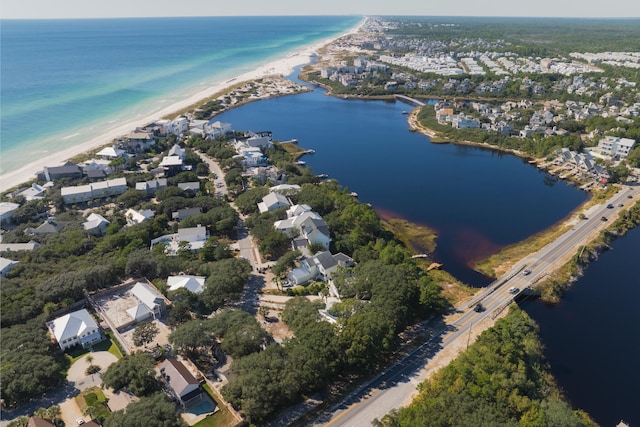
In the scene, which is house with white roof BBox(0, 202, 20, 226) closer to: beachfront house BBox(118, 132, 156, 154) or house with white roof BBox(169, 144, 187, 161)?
beachfront house BBox(118, 132, 156, 154)

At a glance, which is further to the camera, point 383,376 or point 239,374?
point 383,376

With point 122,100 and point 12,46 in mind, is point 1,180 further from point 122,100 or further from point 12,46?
point 12,46

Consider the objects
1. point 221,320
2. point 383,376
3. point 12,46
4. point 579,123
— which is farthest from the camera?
point 12,46

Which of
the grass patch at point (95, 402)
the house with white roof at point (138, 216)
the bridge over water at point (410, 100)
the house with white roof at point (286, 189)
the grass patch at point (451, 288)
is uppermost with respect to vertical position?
the bridge over water at point (410, 100)

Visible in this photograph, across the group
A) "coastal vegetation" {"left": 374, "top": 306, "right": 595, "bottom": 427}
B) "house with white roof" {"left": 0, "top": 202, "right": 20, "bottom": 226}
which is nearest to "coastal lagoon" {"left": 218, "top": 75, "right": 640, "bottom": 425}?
"coastal vegetation" {"left": 374, "top": 306, "right": 595, "bottom": 427}

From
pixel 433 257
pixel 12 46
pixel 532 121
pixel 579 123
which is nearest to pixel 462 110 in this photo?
pixel 532 121

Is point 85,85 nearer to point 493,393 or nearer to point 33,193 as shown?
point 33,193

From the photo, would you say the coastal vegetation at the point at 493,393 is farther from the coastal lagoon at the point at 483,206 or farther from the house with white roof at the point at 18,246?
the house with white roof at the point at 18,246

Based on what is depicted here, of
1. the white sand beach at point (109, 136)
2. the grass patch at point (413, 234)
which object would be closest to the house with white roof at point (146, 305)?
the grass patch at point (413, 234)
